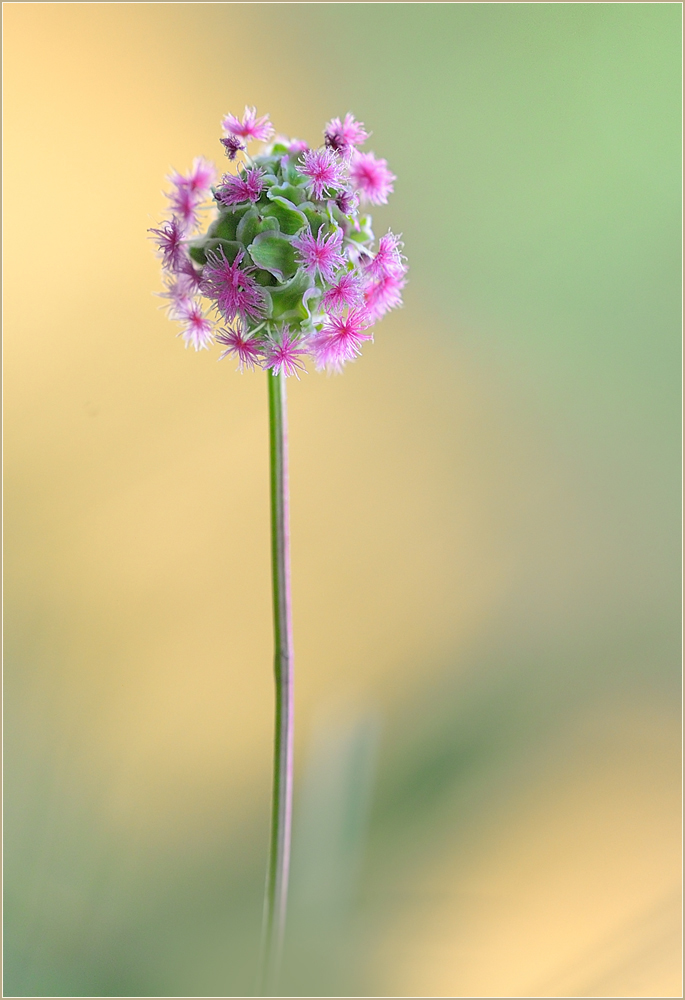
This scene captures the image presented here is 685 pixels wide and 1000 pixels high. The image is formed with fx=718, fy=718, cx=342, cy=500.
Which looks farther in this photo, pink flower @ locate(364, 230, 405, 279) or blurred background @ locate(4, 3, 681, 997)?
blurred background @ locate(4, 3, 681, 997)

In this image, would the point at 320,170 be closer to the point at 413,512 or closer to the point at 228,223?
the point at 228,223

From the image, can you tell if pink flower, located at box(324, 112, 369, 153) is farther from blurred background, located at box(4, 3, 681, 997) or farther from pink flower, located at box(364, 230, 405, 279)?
blurred background, located at box(4, 3, 681, 997)

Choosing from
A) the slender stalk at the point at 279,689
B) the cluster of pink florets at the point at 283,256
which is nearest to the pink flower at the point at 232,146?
the cluster of pink florets at the point at 283,256

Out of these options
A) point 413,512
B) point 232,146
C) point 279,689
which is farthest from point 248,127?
point 413,512

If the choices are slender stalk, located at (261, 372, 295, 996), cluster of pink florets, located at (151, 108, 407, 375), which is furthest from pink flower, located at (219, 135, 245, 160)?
slender stalk, located at (261, 372, 295, 996)

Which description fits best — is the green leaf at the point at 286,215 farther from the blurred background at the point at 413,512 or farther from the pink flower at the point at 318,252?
the blurred background at the point at 413,512

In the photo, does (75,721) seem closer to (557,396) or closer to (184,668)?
(184,668)

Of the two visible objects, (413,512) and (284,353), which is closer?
(284,353)

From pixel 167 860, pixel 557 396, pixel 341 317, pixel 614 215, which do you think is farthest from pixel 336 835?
pixel 614 215
